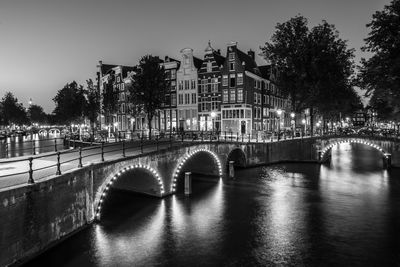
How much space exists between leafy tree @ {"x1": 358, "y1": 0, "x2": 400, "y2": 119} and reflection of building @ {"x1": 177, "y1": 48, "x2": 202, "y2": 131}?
2686 centimetres

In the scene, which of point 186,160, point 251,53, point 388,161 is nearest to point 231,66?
point 251,53

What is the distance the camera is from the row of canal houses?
5031cm

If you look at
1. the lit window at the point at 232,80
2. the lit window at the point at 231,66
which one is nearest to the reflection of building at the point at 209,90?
the lit window at the point at 231,66

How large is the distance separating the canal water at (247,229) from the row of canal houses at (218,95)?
23.3 m

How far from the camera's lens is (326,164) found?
136 ft

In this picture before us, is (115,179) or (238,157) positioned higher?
(115,179)

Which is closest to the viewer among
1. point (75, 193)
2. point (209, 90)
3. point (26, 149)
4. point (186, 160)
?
point (75, 193)

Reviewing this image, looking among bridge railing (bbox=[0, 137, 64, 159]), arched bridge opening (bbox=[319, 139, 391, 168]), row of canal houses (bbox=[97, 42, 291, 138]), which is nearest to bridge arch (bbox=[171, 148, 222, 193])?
bridge railing (bbox=[0, 137, 64, 159])

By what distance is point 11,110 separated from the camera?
346 ft

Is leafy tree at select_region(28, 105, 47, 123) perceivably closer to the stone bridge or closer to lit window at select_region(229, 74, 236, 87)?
lit window at select_region(229, 74, 236, 87)

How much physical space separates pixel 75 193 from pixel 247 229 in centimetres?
937

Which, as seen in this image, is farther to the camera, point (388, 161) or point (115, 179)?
point (388, 161)

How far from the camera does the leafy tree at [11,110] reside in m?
104

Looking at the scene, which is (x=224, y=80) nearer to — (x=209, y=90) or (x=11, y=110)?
(x=209, y=90)
